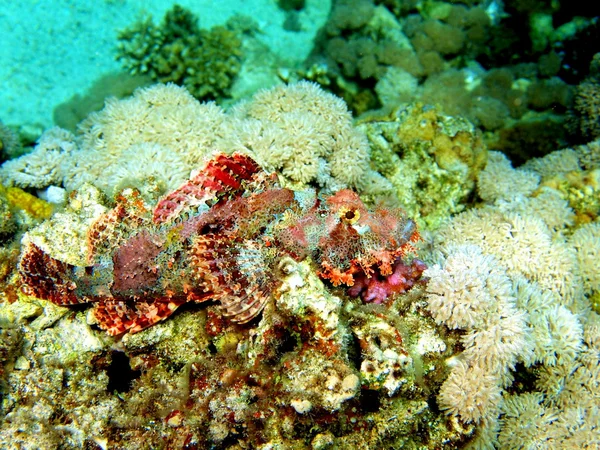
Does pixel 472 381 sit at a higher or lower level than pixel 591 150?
lower

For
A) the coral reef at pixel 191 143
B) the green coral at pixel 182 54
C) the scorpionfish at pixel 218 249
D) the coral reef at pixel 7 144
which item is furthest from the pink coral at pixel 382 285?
the green coral at pixel 182 54

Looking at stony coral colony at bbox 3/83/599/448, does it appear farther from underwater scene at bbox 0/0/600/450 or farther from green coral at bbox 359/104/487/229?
green coral at bbox 359/104/487/229

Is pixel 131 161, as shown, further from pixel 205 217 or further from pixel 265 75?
pixel 265 75

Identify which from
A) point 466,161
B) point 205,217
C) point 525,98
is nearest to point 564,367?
point 466,161

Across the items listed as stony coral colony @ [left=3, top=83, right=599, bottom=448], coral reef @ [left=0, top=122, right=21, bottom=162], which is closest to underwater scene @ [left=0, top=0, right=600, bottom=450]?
stony coral colony @ [left=3, top=83, right=599, bottom=448]

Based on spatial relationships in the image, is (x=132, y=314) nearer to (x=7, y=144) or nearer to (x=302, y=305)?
(x=302, y=305)

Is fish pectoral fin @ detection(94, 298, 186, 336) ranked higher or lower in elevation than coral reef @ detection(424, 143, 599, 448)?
lower

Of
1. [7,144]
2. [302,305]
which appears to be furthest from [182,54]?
[302,305]
